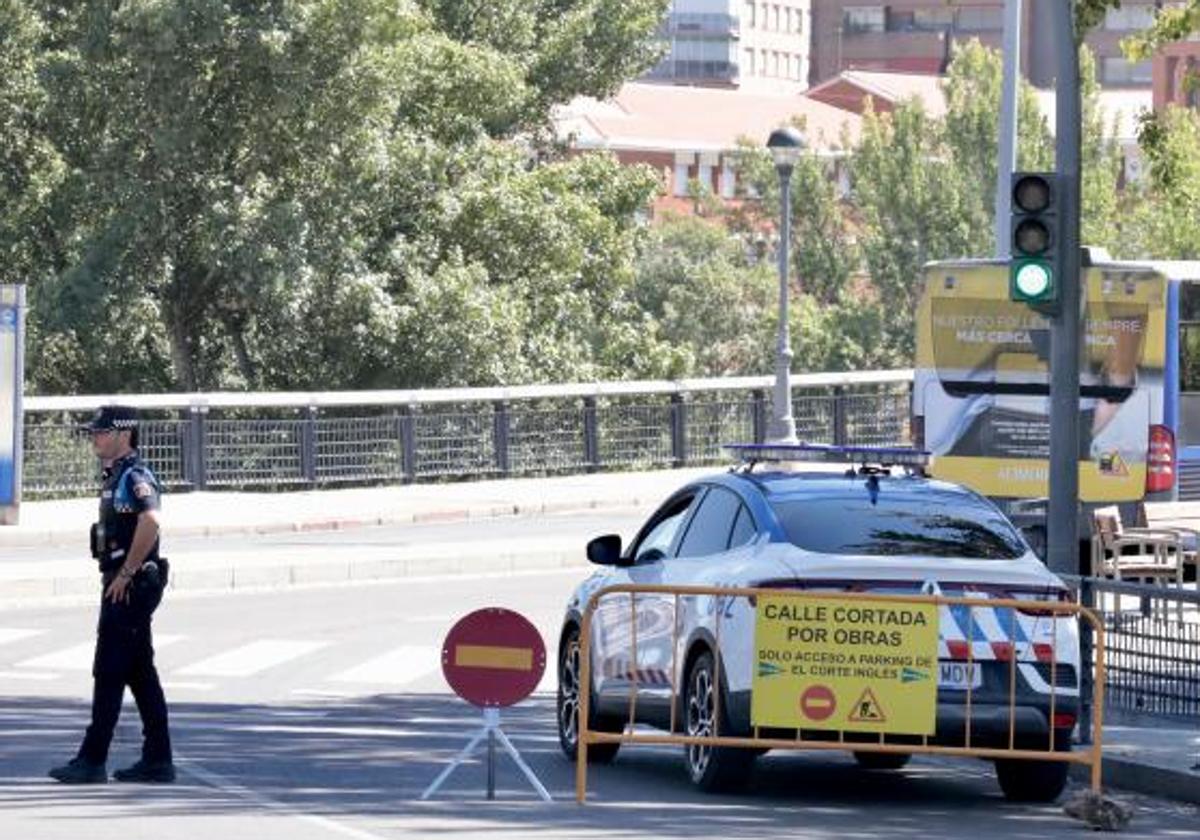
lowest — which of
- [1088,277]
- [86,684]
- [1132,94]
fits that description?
[86,684]

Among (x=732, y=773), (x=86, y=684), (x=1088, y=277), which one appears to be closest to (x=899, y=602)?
(x=732, y=773)

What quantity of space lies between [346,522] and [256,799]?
71.6 ft

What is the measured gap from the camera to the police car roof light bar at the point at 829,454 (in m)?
15.6

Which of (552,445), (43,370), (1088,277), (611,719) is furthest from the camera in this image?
(43,370)

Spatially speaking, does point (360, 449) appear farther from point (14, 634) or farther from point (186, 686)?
point (186, 686)

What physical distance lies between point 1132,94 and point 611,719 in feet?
516

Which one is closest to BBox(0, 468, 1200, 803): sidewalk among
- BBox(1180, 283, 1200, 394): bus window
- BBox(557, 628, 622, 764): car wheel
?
BBox(557, 628, 622, 764): car wheel

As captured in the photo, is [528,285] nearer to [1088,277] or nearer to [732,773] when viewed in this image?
[1088,277]

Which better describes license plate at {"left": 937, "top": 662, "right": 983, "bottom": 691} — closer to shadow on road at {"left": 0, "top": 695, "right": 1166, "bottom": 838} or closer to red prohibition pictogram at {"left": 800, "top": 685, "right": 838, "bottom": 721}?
red prohibition pictogram at {"left": 800, "top": 685, "right": 838, "bottom": 721}

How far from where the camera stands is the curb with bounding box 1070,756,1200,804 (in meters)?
16.2

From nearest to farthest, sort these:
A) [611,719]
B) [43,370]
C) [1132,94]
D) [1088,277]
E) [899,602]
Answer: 1. [899,602]
2. [611,719]
3. [1088,277]
4. [43,370]
5. [1132,94]

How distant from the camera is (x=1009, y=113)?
1507 inches

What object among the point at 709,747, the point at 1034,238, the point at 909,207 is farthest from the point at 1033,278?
the point at 909,207

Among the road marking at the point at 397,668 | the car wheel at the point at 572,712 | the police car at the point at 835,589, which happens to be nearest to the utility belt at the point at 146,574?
the police car at the point at 835,589
